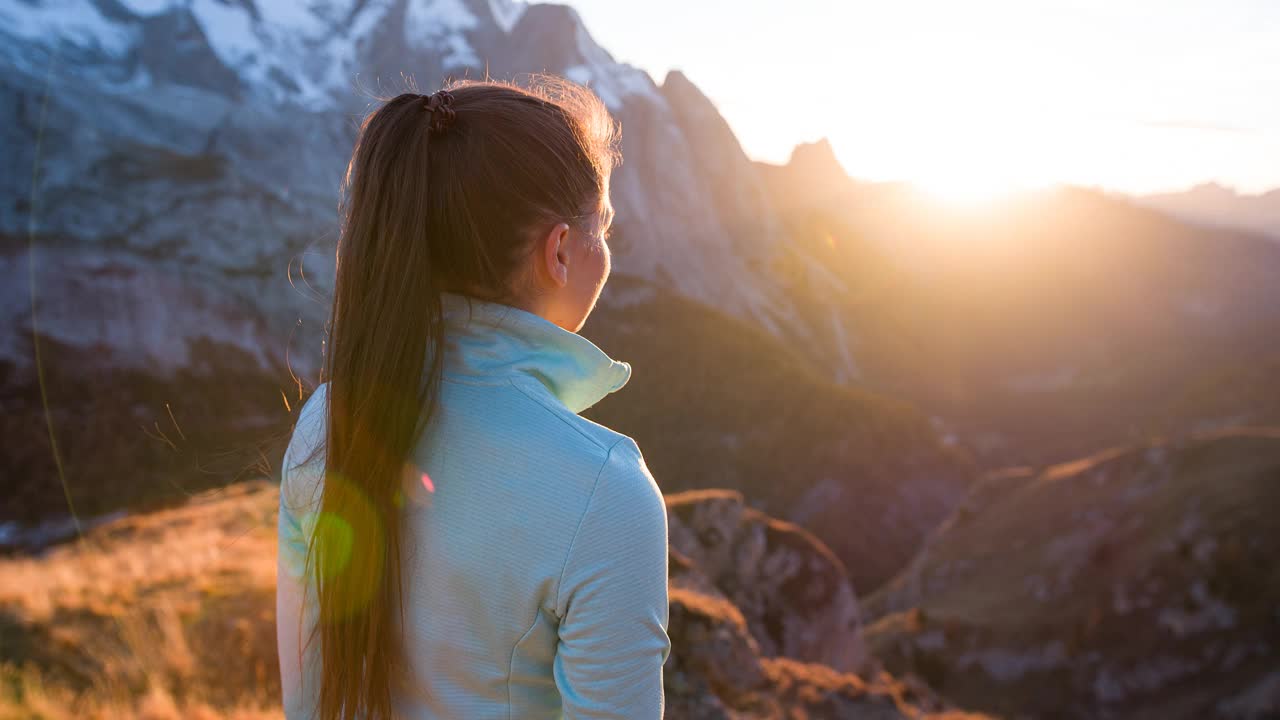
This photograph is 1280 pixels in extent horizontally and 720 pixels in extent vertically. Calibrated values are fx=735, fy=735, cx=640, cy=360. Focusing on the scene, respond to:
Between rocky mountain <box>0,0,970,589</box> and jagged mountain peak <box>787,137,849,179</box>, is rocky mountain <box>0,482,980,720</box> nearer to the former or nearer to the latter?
rocky mountain <box>0,0,970,589</box>

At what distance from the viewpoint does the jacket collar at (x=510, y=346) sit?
1.43 metres

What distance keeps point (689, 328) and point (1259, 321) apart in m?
108

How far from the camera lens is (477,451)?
4.40ft

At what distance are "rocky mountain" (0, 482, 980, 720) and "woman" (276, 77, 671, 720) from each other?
1267mm

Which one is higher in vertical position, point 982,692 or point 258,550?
point 258,550

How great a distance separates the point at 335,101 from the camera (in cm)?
6294

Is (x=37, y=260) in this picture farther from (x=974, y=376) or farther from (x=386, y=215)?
(x=974, y=376)

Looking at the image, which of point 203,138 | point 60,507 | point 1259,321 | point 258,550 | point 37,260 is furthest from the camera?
point 1259,321

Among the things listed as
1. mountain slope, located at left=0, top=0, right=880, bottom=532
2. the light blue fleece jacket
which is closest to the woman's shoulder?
the light blue fleece jacket

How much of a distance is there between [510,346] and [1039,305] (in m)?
142

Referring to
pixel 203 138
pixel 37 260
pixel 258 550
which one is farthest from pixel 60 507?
pixel 203 138

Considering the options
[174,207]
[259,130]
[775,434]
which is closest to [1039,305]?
[775,434]

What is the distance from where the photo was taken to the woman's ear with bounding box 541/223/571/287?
1511 millimetres

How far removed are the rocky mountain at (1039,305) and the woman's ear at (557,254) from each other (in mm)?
90818
